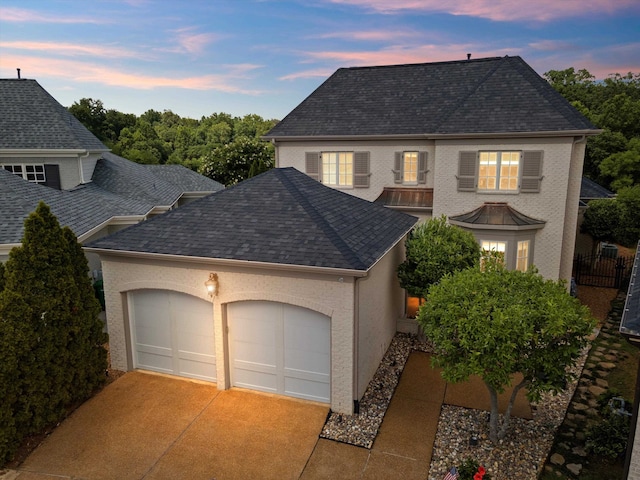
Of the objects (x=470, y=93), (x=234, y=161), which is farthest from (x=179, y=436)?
(x=234, y=161)

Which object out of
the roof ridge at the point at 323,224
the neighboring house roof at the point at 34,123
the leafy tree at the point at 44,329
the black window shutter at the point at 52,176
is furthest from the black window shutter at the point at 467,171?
the black window shutter at the point at 52,176

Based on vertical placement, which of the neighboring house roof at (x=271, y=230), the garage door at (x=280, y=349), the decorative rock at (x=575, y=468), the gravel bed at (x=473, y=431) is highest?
the neighboring house roof at (x=271, y=230)

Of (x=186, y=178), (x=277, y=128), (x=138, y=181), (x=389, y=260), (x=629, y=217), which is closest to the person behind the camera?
(x=389, y=260)

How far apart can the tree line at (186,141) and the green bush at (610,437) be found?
81.9 ft

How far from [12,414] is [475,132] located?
51.1 feet

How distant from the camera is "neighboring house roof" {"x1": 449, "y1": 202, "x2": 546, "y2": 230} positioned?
1552 cm

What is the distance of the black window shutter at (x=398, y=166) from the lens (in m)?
18.2

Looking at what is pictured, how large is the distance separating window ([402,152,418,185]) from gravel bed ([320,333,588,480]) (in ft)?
32.5

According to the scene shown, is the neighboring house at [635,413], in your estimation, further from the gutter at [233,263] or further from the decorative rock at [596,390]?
the decorative rock at [596,390]

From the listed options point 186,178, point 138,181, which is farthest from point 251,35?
point 138,181

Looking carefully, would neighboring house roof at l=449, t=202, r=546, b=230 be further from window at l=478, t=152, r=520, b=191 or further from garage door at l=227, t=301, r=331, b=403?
garage door at l=227, t=301, r=331, b=403

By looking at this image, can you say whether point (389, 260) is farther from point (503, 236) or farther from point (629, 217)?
point (629, 217)

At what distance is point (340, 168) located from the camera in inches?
757

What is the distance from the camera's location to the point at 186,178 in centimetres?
2933
